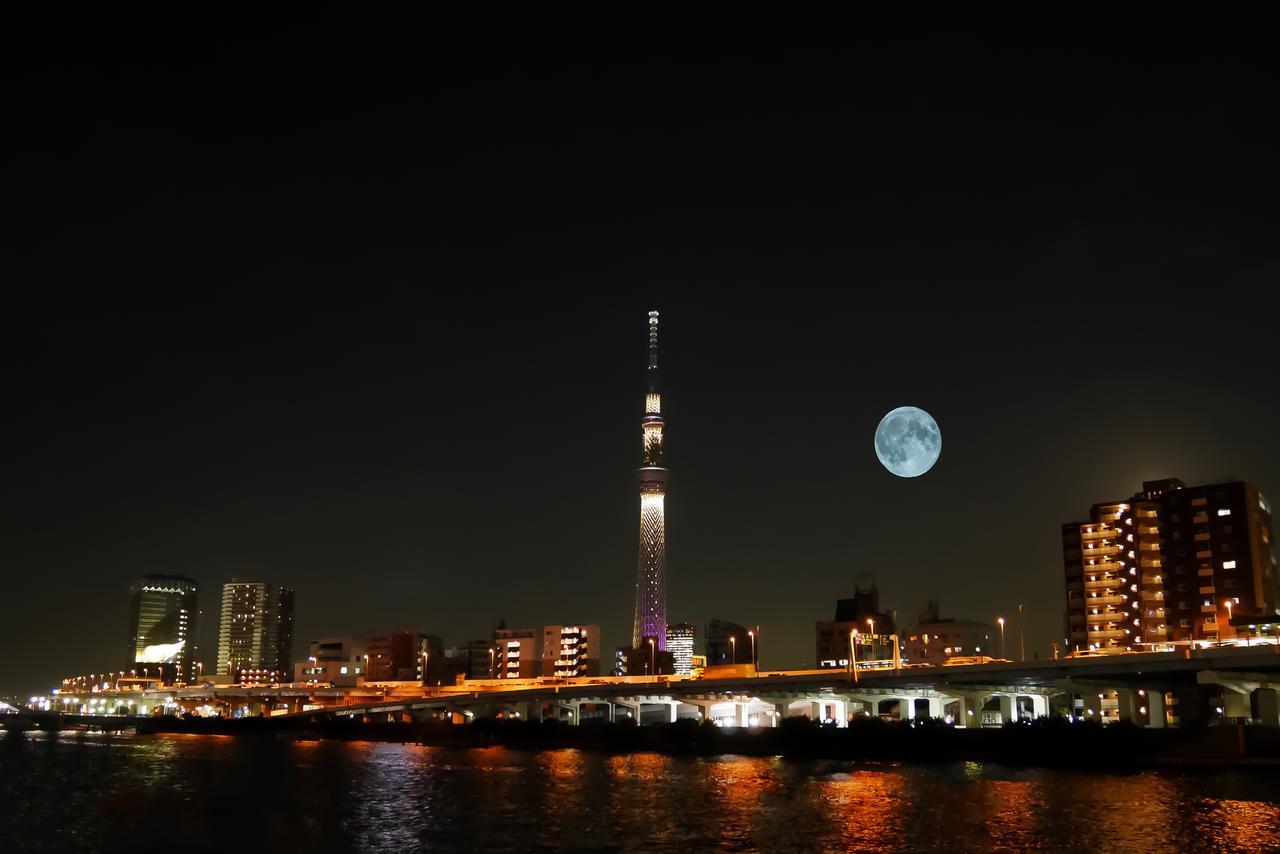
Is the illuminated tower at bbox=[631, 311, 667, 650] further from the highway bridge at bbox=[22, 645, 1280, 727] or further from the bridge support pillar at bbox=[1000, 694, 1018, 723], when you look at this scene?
the bridge support pillar at bbox=[1000, 694, 1018, 723]

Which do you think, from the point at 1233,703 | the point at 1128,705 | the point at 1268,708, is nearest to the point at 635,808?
the point at 1233,703

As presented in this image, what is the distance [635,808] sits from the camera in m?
51.1

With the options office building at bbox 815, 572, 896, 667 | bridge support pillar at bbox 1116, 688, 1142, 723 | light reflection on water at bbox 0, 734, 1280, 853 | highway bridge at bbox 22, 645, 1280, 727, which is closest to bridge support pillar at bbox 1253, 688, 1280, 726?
highway bridge at bbox 22, 645, 1280, 727

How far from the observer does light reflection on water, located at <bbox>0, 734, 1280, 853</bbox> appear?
41312 mm

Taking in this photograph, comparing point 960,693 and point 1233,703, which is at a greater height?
point 1233,703

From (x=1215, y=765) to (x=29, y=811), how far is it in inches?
2564

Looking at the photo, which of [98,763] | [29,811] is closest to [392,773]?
[29,811]

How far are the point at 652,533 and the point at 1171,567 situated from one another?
7647 cm

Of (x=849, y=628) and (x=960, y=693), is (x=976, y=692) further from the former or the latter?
(x=849, y=628)

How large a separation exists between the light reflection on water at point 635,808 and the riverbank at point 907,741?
15.6 ft

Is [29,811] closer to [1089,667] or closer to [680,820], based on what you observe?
[680,820]

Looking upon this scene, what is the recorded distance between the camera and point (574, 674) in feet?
646

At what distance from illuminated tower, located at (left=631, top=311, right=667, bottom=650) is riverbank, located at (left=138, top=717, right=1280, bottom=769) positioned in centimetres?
5519

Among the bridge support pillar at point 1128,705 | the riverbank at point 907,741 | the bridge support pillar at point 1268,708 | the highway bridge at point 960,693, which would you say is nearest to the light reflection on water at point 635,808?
the riverbank at point 907,741
